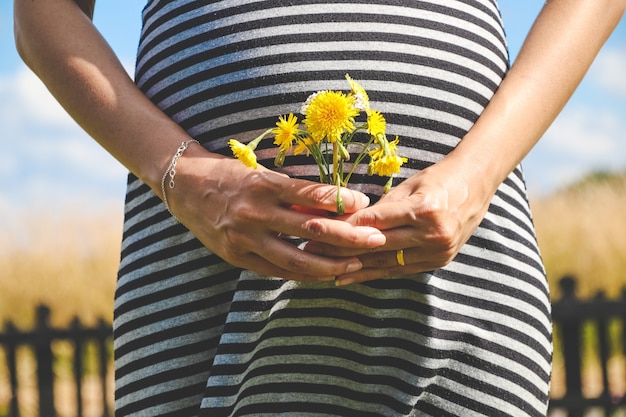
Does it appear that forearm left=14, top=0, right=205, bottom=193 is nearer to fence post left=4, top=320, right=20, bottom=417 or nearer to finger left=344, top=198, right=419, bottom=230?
finger left=344, top=198, right=419, bottom=230

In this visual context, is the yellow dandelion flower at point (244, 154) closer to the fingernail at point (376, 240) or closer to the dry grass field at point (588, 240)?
the fingernail at point (376, 240)

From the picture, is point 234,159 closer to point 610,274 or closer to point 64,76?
point 64,76

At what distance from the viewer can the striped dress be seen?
108cm

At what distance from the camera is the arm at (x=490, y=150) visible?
923 millimetres

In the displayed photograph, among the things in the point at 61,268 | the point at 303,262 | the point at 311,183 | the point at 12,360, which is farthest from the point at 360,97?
the point at 61,268

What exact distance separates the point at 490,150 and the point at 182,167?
0.48 m

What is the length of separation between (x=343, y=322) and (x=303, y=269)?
20 centimetres

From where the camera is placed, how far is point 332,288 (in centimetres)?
108

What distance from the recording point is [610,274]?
789 centimetres

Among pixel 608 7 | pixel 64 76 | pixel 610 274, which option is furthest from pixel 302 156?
pixel 610 274

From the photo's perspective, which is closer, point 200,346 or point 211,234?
point 211,234

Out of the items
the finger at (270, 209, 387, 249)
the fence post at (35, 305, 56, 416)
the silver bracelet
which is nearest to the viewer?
the finger at (270, 209, 387, 249)

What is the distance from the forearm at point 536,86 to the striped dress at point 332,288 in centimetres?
6

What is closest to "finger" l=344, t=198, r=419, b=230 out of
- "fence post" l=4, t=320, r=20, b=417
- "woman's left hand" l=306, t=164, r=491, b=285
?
"woman's left hand" l=306, t=164, r=491, b=285
